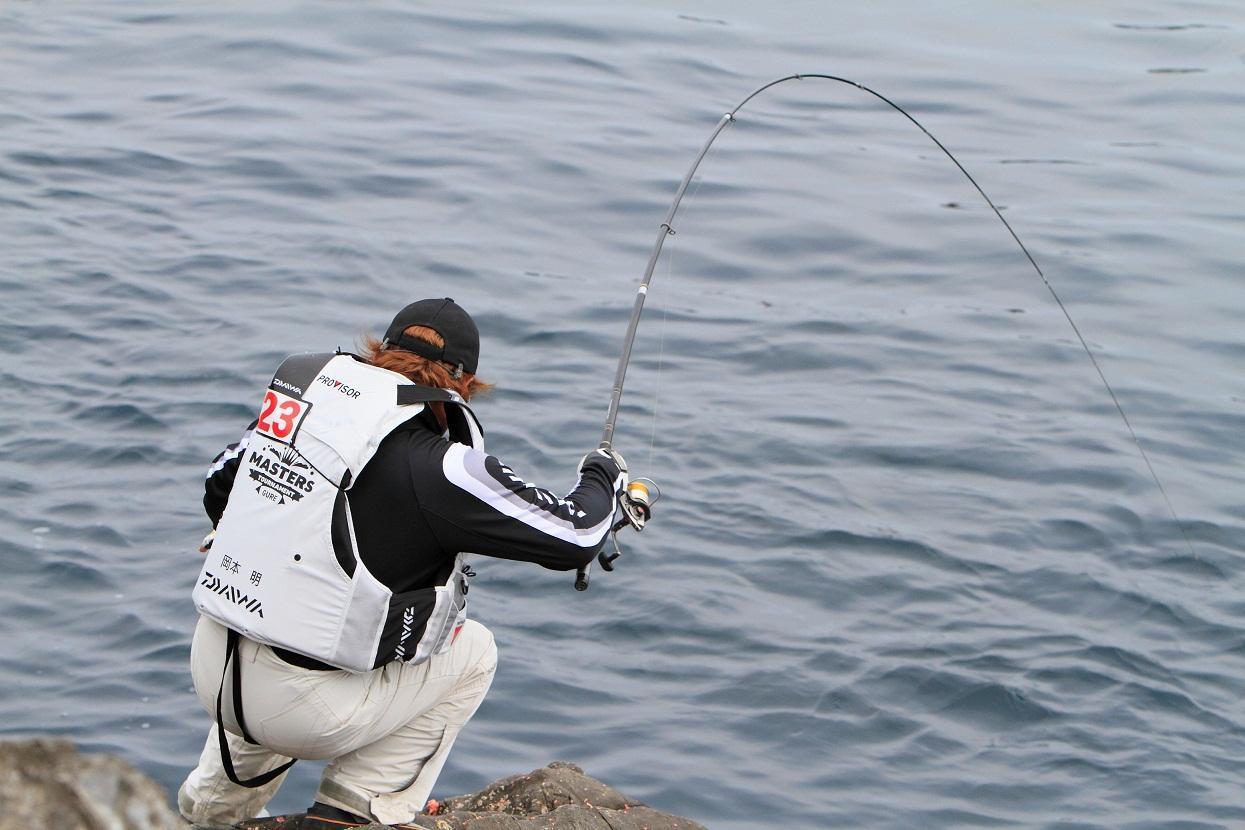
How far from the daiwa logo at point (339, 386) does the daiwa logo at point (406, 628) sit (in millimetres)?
551

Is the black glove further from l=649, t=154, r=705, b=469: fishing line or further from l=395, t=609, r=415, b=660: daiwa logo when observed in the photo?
l=649, t=154, r=705, b=469: fishing line

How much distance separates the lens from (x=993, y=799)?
21.3ft

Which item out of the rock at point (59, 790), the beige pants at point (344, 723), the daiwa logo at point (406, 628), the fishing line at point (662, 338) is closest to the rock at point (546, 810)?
the beige pants at point (344, 723)

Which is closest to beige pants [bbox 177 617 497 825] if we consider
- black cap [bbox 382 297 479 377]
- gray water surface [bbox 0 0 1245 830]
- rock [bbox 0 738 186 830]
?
black cap [bbox 382 297 479 377]

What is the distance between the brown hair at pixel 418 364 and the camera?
4035 millimetres

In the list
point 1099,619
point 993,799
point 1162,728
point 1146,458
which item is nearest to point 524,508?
point 993,799

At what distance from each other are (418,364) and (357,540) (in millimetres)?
474

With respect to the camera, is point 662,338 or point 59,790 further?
point 662,338

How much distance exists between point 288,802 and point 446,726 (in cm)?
167

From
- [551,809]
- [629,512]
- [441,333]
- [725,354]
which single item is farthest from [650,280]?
[725,354]

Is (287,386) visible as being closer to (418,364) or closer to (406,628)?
(418,364)

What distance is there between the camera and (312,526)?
386cm

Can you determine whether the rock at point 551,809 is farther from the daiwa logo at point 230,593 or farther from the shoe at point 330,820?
the daiwa logo at point 230,593

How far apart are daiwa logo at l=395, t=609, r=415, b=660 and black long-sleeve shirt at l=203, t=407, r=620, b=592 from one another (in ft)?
0.22
